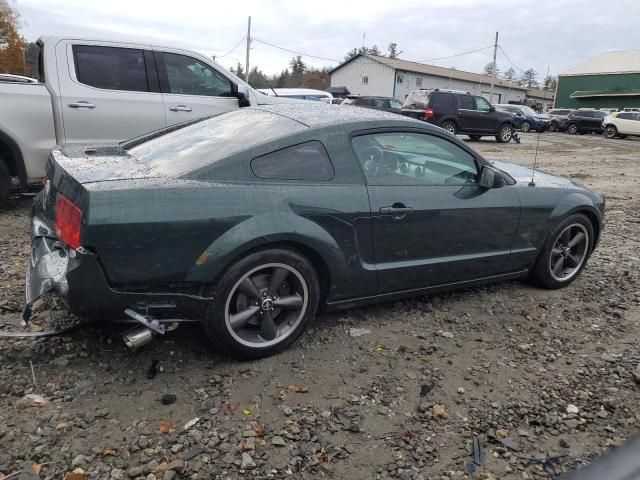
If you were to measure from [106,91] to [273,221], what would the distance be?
12.9ft

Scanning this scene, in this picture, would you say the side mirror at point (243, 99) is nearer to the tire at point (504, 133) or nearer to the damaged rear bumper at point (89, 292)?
the damaged rear bumper at point (89, 292)

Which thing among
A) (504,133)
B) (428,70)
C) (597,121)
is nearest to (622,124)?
(597,121)

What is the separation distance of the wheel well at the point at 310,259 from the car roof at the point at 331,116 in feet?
2.59

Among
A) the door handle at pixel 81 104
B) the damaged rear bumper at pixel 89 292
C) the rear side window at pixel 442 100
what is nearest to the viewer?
the damaged rear bumper at pixel 89 292

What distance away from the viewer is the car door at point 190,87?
617 cm

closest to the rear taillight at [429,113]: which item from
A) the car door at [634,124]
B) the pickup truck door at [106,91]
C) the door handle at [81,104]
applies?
the pickup truck door at [106,91]

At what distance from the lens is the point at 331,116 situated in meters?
3.53

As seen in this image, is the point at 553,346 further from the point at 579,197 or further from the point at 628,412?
the point at 579,197

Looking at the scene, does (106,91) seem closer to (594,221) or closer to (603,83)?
(594,221)

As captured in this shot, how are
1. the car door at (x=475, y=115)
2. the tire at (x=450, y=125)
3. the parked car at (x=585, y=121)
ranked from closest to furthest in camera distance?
the tire at (x=450, y=125), the car door at (x=475, y=115), the parked car at (x=585, y=121)

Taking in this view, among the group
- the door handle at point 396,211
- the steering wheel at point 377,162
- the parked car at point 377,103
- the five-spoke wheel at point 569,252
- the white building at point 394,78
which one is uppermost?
the white building at point 394,78

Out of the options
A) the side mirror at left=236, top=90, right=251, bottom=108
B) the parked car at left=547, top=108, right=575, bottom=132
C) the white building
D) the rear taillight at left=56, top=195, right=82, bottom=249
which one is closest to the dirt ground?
the rear taillight at left=56, top=195, right=82, bottom=249

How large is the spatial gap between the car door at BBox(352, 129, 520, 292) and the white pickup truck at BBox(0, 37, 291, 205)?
3.36m

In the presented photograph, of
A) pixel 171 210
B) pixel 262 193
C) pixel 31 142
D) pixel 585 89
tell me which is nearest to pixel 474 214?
pixel 262 193
